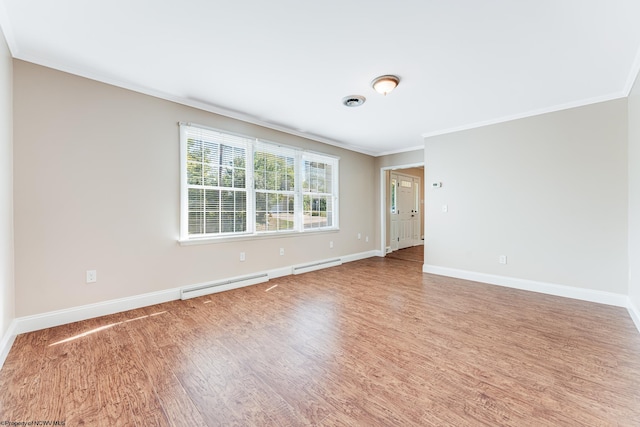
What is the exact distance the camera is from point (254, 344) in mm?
2264

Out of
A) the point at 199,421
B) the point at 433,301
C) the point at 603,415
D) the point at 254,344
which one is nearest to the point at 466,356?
the point at 603,415

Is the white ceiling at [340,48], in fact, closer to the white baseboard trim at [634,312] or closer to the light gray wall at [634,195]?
the light gray wall at [634,195]

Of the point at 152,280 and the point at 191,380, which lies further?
the point at 152,280

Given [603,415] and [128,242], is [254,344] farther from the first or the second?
[603,415]

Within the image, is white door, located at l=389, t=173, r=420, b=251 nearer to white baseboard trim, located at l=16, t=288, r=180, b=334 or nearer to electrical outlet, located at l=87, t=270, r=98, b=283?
white baseboard trim, located at l=16, t=288, r=180, b=334

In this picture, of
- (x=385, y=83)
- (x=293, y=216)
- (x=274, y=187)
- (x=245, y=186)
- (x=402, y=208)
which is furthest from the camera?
(x=402, y=208)

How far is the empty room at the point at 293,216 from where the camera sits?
1722mm

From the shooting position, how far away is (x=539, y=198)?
367 centimetres

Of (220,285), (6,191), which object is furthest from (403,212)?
(6,191)

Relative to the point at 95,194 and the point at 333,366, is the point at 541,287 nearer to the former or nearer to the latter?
the point at 333,366

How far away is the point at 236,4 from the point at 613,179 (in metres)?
4.42

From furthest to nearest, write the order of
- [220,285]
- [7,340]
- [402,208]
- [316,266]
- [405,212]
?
1. [405,212]
2. [402,208]
3. [316,266]
4. [220,285]
5. [7,340]

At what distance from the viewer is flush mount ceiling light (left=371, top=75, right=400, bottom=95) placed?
2.74m

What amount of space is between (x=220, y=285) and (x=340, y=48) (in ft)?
10.4
